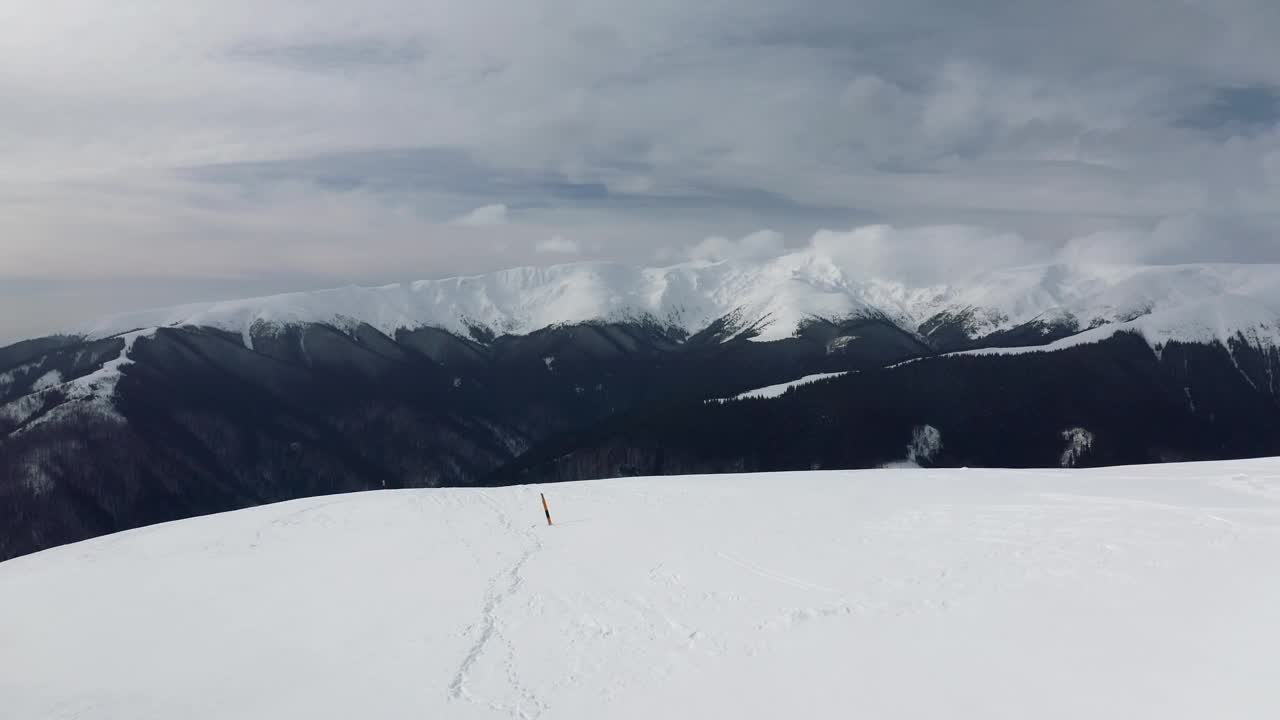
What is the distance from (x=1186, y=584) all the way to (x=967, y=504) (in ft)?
26.3

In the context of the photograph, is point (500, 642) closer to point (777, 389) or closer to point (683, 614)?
point (683, 614)

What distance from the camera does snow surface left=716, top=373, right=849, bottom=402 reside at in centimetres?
13950

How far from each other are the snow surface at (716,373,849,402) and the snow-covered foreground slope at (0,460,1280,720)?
11660 cm

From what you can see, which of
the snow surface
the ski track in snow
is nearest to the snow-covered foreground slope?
the ski track in snow

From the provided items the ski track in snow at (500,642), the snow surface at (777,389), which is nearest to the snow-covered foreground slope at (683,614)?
the ski track in snow at (500,642)

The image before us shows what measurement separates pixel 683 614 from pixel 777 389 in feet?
430

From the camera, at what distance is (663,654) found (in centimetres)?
1239

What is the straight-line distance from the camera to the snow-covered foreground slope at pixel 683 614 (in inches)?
428

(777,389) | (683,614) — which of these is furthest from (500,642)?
(777,389)

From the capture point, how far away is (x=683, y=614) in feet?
A: 46.2

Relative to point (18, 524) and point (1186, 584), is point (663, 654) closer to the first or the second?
point (1186, 584)

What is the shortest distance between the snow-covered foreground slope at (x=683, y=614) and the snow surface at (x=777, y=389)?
116596 mm

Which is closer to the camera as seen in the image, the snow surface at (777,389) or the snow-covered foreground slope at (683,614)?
the snow-covered foreground slope at (683,614)

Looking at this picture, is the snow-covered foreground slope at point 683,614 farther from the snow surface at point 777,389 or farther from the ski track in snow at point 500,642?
the snow surface at point 777,389
